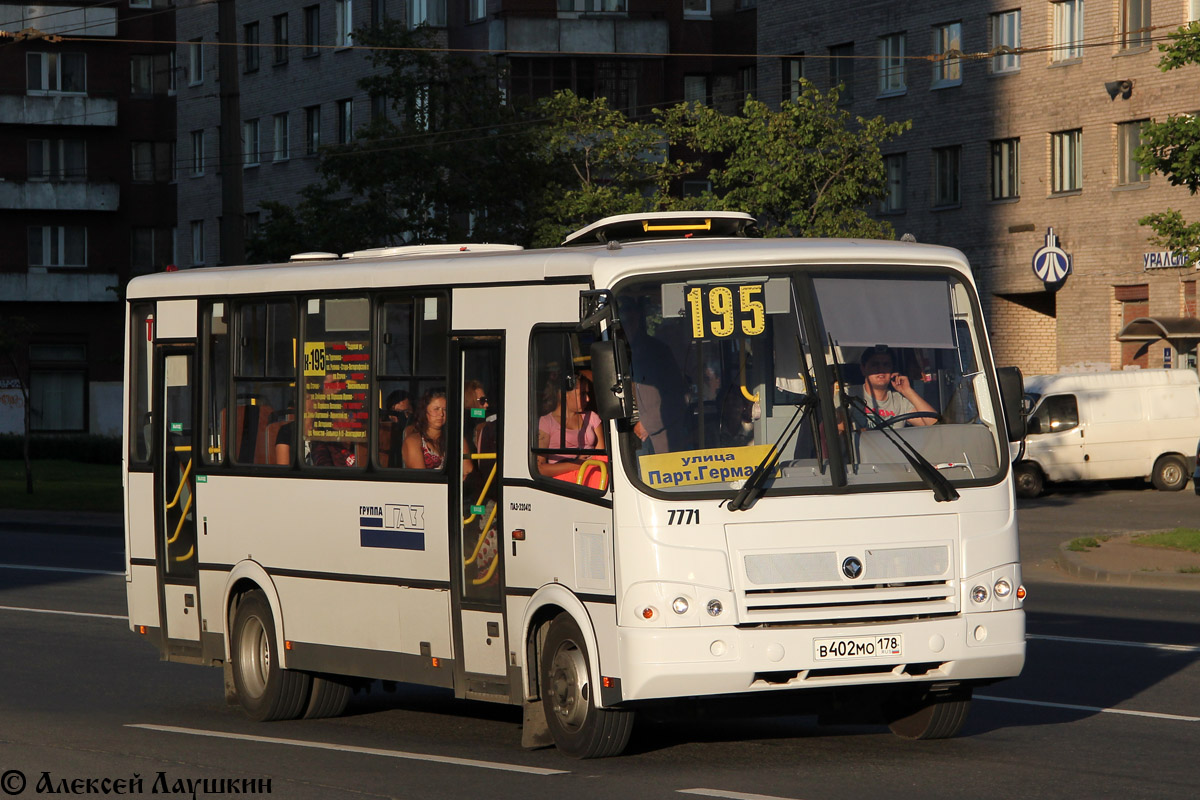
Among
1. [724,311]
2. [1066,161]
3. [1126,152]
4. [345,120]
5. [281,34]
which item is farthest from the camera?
[281,34]

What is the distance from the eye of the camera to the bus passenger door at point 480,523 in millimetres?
10312

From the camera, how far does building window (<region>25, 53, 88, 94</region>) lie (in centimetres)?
7881

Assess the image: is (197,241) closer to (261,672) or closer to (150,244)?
(150,244)

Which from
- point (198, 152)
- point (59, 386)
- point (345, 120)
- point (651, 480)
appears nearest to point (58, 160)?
point (198, 152)

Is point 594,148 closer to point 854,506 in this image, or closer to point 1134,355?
point 1134,355

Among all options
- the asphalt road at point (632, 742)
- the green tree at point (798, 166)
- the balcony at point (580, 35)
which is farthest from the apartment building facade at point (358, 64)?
the asphalt road at point (632, 742)

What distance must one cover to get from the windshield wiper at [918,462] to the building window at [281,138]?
200 ft

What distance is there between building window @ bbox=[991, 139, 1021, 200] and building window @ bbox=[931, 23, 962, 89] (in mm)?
2041

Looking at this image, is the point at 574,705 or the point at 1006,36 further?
the point at 1006,36

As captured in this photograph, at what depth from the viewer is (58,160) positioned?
7906cm

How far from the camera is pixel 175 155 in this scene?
79.3 m

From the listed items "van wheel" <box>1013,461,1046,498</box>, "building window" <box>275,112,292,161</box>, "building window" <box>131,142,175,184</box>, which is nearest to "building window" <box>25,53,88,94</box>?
"building window" <box>131,142,175,184</box>

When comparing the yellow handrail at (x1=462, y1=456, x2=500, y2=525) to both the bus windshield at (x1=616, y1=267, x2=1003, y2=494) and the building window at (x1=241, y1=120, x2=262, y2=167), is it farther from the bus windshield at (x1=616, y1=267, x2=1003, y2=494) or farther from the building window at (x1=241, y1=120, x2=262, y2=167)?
the building window at (x1=241, y1=120, x2=262, y2=167)

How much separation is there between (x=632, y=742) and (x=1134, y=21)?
37.7m
